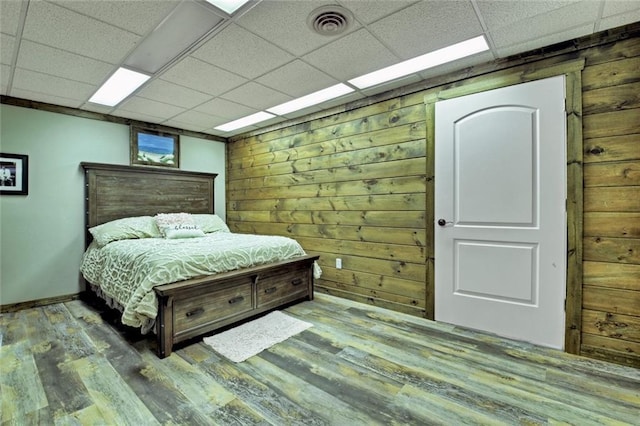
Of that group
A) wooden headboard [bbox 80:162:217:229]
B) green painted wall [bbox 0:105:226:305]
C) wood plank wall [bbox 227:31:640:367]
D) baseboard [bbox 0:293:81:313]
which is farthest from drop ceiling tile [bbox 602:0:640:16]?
baseboard [bbox 0:293:81:313]

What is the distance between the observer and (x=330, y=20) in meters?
1.99

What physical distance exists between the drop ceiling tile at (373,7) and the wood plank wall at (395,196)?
1199mm

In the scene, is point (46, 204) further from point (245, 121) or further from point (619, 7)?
point (619, 7)

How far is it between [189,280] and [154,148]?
2.73 m

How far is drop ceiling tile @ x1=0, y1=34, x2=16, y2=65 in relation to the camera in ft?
7.06

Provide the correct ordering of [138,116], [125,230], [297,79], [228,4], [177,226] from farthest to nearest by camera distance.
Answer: [138,116] < [177,226] < [125,230] < [297,79] < [228,4]

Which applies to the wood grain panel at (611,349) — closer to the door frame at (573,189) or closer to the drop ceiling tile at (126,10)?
the door frame at (573,189)

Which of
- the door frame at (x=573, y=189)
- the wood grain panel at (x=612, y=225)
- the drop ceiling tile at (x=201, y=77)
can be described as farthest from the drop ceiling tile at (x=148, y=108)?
the wood grain panel at (x=612, y=225)

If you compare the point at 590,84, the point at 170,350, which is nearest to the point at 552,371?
the point at 590,84

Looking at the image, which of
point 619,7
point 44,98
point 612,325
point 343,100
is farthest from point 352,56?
point 44,98

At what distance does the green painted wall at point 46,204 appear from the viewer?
329 centimetres

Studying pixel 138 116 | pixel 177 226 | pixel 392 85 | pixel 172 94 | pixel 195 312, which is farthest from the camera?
pixel 138 116

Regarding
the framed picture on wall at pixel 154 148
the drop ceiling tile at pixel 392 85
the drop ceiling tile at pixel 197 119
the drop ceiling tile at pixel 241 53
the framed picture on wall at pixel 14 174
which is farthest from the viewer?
the framed picture on wall at pixel 154 148

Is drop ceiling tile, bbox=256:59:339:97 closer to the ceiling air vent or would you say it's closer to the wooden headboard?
the ceiling air vent
